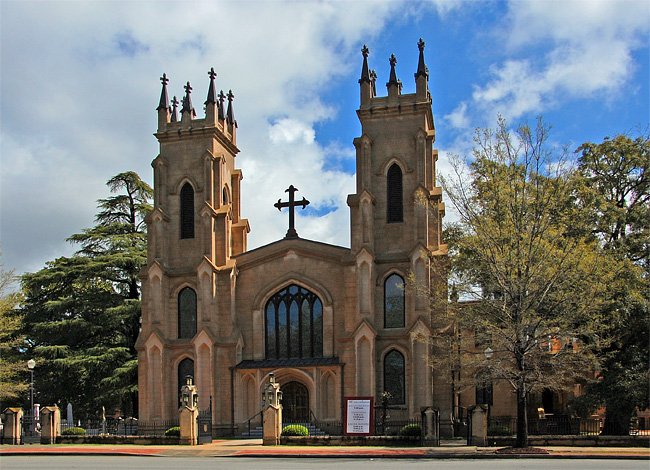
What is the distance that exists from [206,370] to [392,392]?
8908 mm

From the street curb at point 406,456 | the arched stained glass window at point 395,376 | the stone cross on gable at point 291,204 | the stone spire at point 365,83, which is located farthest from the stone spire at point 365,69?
the street curb at point 406,456

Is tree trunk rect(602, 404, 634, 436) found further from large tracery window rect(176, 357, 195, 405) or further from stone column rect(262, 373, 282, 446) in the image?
large tracery window rect(176, 357, 195, 405)

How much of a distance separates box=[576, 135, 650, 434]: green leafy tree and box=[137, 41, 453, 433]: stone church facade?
7.18m

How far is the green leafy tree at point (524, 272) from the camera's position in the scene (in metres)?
26.0

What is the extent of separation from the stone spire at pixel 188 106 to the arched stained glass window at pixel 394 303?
1392 centimetres

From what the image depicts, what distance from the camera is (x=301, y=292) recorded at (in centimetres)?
3806

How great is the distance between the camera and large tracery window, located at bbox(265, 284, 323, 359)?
37531 millimetres

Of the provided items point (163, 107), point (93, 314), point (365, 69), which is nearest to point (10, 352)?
point (93, 314)

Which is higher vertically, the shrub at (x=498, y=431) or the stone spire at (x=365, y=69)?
the stone spire at (x=365, y=69)

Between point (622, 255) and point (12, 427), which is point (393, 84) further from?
point (12, 427)

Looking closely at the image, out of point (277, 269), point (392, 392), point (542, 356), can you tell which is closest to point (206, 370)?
point (277, 269)

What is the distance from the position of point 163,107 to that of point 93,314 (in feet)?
42.2

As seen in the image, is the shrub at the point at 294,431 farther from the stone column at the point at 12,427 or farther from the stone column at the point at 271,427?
the stone column at the point at 12,427

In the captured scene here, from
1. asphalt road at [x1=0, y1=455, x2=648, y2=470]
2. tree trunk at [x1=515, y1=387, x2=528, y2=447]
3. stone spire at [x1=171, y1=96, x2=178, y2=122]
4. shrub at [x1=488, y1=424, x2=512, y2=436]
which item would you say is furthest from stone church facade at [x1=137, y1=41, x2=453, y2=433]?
asphalt road at [x1=0, y1=455, x2=648, y2=470]
